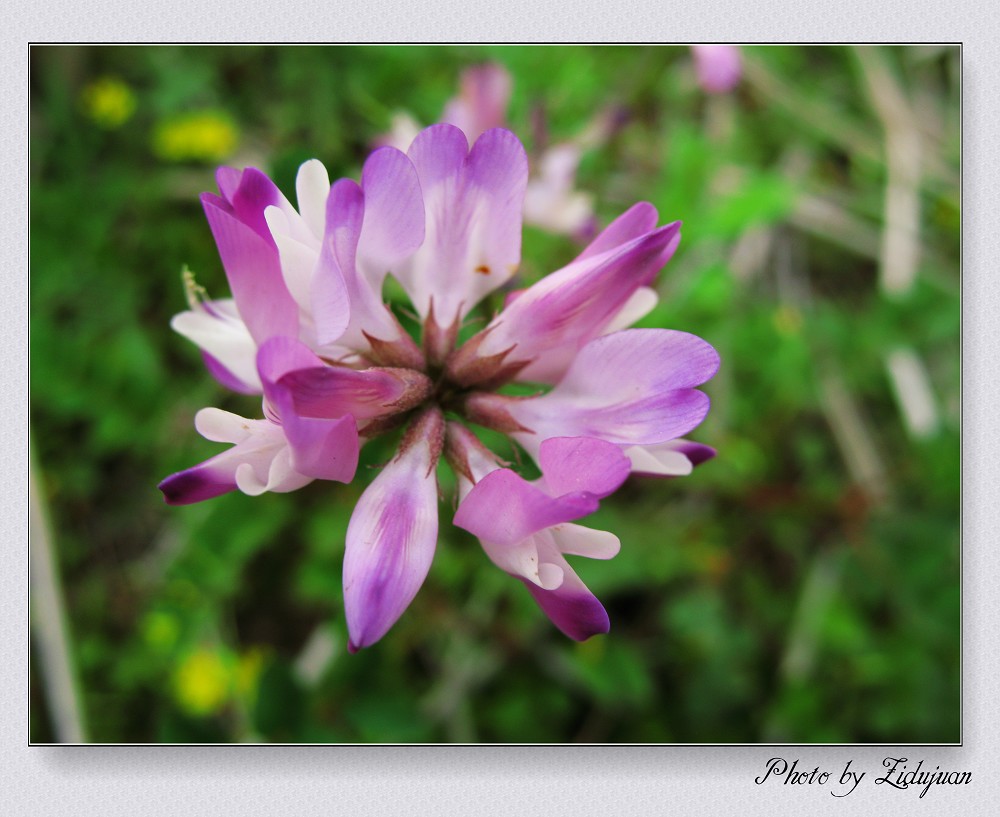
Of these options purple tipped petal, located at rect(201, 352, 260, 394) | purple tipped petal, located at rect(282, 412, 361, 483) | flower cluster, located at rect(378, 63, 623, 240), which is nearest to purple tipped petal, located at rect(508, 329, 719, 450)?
purple tipped petal, located at rect(282, 412, 361, 483)

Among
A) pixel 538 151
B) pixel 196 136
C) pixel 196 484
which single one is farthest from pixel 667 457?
pixel 196 136

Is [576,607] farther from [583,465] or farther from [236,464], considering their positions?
[236,464]

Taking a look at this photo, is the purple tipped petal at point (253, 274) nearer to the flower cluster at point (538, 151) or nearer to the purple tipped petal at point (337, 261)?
the purple tipped petal at point (337, 261)

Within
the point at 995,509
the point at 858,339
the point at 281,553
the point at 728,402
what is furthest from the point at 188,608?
the point at 858,339

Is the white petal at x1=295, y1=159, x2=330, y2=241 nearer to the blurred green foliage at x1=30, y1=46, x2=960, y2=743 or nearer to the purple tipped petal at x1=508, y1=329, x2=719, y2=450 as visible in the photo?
the purple tipped petal at x1=508, y1=329, x2=719, y2=450

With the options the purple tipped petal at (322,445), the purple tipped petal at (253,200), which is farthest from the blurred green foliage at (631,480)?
the purple tipped petal at (322,445)
